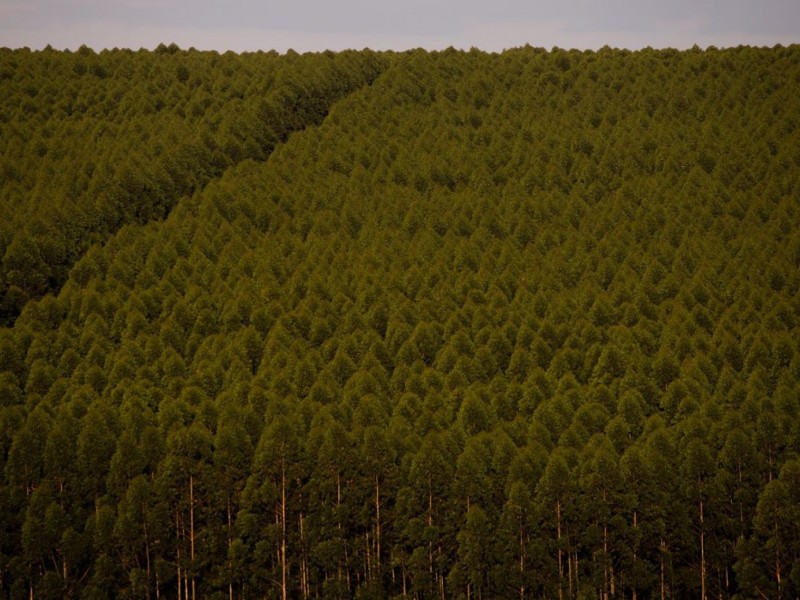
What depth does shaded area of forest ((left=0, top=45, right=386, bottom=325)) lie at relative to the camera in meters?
73.2

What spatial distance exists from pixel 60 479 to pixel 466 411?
21.5 metres

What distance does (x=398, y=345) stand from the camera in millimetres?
58125

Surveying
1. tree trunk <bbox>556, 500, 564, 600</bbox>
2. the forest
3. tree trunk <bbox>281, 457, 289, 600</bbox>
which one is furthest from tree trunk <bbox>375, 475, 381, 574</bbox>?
tree trunk <bbox>556, 500, 564, 600</bbox>

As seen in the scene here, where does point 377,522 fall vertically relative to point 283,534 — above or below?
above

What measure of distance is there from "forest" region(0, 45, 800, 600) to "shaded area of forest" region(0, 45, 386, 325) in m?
0.42

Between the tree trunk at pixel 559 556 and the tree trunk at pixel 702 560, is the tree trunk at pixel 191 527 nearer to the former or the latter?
the tree trunk at pixel 559 556

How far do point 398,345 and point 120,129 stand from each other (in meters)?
52.1

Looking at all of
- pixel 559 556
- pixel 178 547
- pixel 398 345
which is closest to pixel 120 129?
pixel 398 345

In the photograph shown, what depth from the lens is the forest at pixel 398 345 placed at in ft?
146

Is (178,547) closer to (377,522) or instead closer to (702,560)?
(377,522)

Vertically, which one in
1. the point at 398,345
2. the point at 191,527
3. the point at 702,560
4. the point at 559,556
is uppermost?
the point at 398,345

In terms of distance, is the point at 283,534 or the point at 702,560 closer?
the point at 702,560

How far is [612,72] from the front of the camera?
110500 mm

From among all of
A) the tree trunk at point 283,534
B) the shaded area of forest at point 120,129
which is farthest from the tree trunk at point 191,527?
the shaded area of forest at point 120,129
